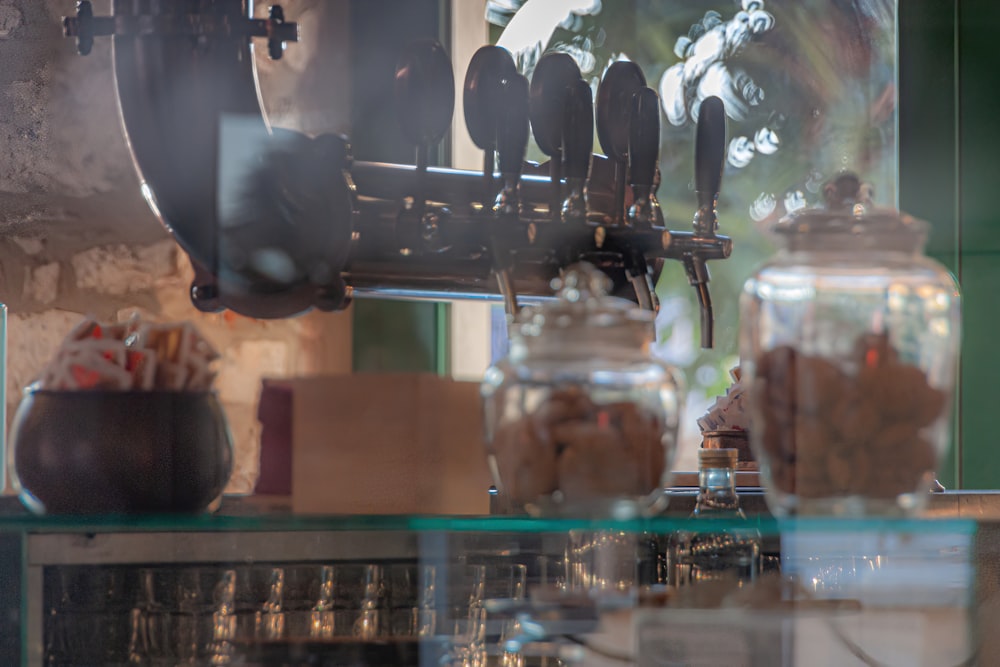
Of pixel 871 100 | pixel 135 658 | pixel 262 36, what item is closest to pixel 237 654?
pixel 135 658

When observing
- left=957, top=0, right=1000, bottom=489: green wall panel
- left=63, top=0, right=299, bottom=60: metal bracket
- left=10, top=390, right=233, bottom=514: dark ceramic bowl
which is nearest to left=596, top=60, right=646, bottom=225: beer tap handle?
left=63, top=0, right=299, bottom=60: metal bracket

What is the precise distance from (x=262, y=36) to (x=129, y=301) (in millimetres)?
A: 354

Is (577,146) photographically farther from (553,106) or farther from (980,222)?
(980,222)

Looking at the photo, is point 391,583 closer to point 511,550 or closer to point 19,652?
point 511,550

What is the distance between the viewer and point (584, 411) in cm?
60

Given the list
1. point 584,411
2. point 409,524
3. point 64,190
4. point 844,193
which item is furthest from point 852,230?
point 64,190

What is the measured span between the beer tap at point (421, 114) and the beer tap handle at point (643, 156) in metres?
0.14

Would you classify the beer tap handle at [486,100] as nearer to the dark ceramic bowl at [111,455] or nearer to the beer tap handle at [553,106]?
the beer tap handle at [553,106]

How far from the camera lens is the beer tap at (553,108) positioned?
0.86 metres

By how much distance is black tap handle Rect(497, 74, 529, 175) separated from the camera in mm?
858

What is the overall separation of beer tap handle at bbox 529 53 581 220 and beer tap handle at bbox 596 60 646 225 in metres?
0.05

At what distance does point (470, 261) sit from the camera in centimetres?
89

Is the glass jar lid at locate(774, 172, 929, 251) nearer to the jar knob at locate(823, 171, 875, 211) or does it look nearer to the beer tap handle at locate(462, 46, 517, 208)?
the jar knob at locate(823, 171, 875, 211)

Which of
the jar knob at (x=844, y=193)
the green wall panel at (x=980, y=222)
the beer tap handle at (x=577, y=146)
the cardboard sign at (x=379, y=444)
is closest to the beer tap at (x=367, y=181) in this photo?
the beer tap handle at (x=577, y=146)
